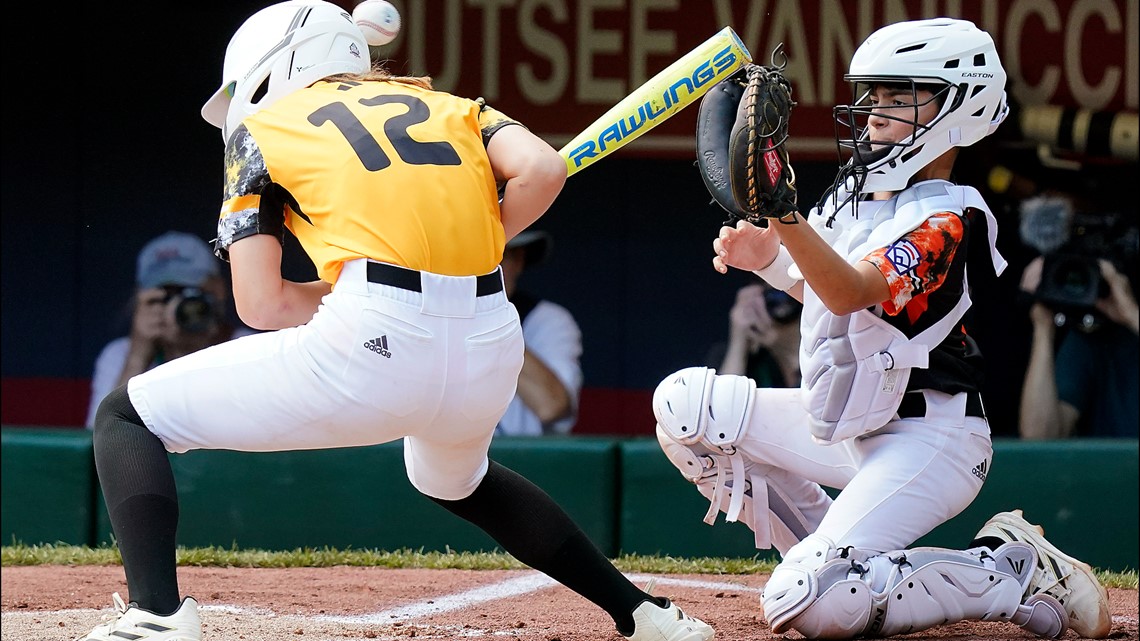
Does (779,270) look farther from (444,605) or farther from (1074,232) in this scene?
(1074,232)

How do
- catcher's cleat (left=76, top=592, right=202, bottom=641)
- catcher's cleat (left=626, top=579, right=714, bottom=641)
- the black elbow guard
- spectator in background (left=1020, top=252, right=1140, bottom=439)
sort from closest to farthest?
1. catcher's cleat (left=76, top=592, right=202, bottom=641)
2. the black elbow guard
3. catcher's cleat (left=626, top=579, right=714, bottom=641)
4. spectator in background (left=1020, top=252, right=1140, bottom=439)

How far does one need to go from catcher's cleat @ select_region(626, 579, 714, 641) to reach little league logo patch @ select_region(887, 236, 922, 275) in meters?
0.81

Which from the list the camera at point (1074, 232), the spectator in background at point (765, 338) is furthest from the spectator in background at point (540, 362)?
the camera at point (1074, 232)

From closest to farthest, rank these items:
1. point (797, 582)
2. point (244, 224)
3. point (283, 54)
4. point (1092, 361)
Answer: point (244, 224) → point (283, 54) → point (797, 582) → point (1092, 361)

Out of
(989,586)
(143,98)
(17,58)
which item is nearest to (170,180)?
(143,98)

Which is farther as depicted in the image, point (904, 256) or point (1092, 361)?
point (1092, 361)

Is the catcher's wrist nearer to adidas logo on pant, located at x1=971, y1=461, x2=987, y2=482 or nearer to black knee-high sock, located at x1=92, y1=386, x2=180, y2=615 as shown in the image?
adidas logo on pant, located at x1=971, y1=461, x2=987, y2=482

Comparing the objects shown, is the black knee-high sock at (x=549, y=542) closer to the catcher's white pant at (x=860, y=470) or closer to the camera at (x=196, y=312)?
the catcher's white pant at (x=860, y=470)

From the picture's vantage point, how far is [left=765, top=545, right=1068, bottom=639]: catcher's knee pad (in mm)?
3049

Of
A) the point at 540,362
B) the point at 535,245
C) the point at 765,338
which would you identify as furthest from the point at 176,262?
the point at 765,338

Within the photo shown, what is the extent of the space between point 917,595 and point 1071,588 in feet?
1.33

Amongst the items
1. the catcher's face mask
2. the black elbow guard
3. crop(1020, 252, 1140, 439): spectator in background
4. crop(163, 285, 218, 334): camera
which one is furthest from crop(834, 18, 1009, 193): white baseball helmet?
crop(163, 285, 218, 334): camera

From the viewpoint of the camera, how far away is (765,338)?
6.32 m

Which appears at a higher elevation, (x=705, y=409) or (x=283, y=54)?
(x=283, y=54)
